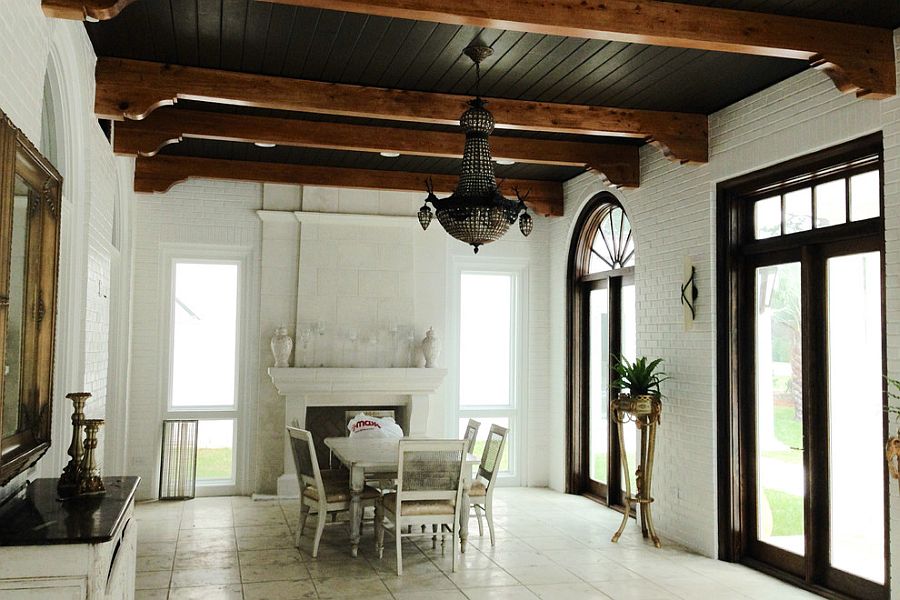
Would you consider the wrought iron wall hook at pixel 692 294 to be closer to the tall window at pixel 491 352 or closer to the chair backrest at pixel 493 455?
the chair backrest at pixel 493 455

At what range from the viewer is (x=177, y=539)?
6.09m

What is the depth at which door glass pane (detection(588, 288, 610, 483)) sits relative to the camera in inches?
307

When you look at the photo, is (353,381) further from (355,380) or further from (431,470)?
(431,470)

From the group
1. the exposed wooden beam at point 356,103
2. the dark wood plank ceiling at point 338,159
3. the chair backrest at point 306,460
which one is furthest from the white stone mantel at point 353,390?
the exposed wooden beam at point 356,103

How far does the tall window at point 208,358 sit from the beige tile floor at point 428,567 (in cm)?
118

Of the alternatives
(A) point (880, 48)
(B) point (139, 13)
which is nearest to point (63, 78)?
(B) point (139, 13)

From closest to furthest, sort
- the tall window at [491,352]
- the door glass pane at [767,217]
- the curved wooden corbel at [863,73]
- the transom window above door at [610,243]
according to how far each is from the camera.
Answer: the curved wooden corbel at [863,73], the door glass pane at [767,217], the transom window above door at [610,243], the tall window at [491,352]

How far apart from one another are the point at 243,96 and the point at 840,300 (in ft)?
12.9

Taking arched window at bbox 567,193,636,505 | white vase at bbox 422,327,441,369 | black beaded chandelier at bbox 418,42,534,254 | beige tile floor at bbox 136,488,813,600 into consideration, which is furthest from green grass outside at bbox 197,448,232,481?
black beaded chandelier at bbox 418,42,534,254

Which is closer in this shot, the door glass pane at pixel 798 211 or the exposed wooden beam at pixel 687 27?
the exposed wooden beam at pixel 687 27

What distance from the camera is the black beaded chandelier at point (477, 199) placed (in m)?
4.49

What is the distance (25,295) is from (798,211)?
450 centimetres

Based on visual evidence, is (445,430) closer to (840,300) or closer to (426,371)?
(426,371)

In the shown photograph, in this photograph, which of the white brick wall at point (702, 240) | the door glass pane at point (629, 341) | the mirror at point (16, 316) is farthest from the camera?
the door glass pane at point (629, 341)
